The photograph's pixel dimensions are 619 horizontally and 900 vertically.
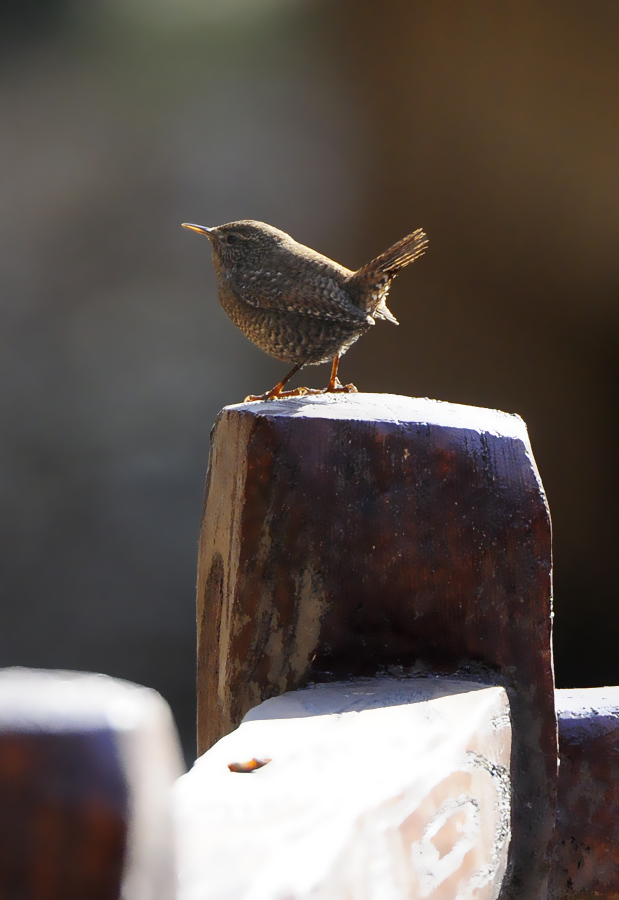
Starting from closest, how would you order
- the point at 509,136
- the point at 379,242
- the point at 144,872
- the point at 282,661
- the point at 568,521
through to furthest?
1. the point at 144,872
2. the point at 282,661
3. the point at 509,136
4. the point at 379,242
5. the point at 568,521

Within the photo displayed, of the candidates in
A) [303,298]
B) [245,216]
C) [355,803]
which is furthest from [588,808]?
[245,216]

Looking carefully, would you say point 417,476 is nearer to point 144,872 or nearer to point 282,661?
point 282,661

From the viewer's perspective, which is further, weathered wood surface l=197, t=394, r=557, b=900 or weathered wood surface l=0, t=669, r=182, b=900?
weathered wood surface l=197, t=394, r=557, b=900

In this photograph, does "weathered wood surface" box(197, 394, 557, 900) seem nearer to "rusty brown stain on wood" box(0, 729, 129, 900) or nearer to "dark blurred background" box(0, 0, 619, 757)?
"rusty brown stain on wood" box(0, 729, 129, 900)

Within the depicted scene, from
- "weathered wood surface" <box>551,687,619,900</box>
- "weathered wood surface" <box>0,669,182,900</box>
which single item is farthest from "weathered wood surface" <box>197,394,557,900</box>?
"weathered wood surface" <box>0,669,182,900</box>

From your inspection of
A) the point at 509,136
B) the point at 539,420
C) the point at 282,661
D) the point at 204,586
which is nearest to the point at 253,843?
the point at 282,661
